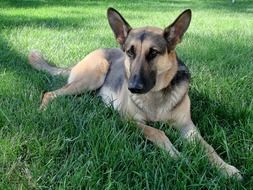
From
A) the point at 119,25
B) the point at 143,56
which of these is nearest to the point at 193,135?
the point at 143,56

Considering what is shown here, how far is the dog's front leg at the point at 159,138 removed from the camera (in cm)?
289

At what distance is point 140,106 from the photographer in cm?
361

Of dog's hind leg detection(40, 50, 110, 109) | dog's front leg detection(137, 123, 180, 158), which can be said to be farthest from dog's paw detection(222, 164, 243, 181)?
dog's hind leg detection(40, 50, 110, 109)

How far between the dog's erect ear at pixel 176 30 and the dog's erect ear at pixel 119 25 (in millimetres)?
345

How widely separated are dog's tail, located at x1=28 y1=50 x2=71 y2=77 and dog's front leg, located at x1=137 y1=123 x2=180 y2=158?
1745mm

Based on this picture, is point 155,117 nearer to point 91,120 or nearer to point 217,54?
point 91,120

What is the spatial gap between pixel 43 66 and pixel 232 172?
9.20 ft

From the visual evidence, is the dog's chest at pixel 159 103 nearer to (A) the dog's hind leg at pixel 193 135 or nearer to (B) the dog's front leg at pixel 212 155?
(A) the dog's hind leg at pixel 193 135

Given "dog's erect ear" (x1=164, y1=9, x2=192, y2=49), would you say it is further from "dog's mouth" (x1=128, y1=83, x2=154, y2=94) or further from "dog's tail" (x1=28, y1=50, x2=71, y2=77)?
"dog's tail" (x1=28, y1=50, x2=71, y2=77)

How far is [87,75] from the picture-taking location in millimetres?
4422

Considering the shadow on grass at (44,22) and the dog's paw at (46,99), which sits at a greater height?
the dog's paw at (46,99)

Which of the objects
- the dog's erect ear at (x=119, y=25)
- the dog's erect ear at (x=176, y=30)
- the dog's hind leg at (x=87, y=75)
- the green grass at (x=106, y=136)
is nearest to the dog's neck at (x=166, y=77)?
the dog's erect ear at (x=176, y=30)

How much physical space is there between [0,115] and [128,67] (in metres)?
1.04

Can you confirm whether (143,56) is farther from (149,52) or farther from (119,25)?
(119,25)
